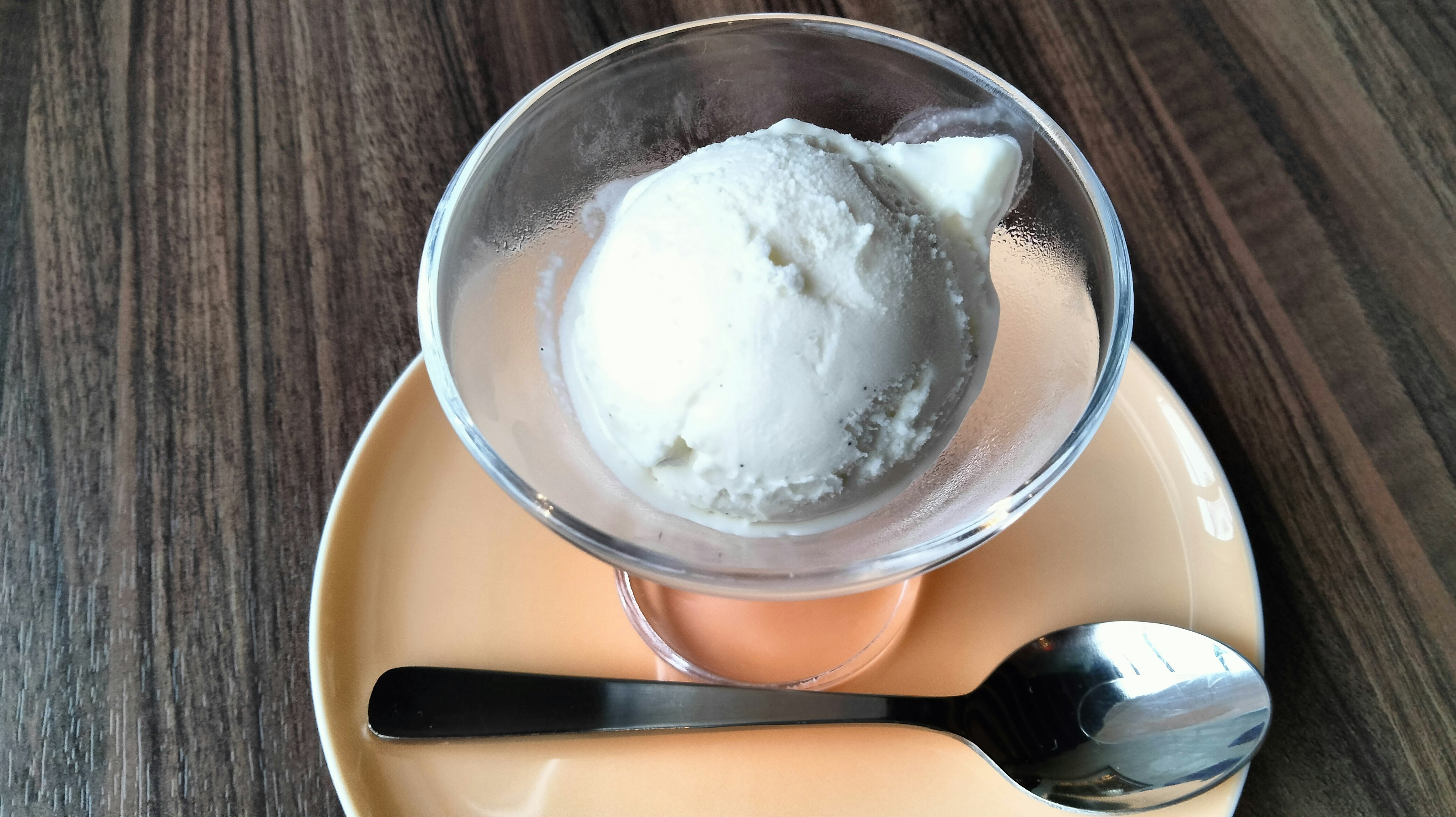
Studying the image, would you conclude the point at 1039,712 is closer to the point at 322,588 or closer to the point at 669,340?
the point at 669,340

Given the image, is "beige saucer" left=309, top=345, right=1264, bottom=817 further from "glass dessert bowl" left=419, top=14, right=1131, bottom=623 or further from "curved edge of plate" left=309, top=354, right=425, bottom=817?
"glass dessert bowl" left=419, top=14, right=1131, bottom=623

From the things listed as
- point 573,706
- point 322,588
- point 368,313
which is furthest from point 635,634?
point 368,313

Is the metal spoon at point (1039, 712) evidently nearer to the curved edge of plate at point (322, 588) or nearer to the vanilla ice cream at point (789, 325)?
the curved edge of plate at point (322, 588)

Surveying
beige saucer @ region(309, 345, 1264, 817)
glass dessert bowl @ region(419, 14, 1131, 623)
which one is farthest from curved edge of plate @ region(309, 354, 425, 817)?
glass dessert bowl @ region(419, 14, 1131, 623)

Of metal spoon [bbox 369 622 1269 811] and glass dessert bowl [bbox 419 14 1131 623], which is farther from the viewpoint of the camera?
metal spoon [bbox 369 622 1269 811]

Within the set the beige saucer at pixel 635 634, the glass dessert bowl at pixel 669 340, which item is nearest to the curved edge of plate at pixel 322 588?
the beige saucer at pixel 635 634

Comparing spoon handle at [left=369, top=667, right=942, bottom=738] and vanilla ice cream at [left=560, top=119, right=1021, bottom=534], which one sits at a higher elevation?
vanilla ice cream at [left=560, top=119, right=1021, bottom=534]
